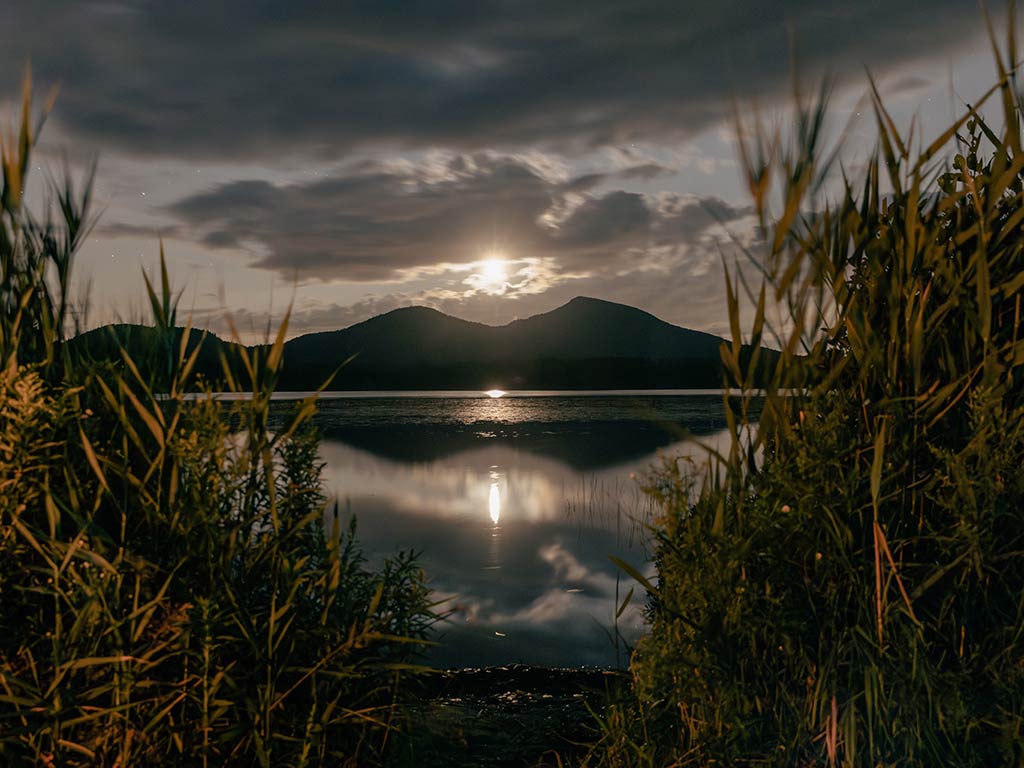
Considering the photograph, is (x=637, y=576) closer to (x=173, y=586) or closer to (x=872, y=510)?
(x=872, y=510)

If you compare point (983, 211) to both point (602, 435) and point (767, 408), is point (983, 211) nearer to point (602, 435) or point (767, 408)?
point (767, 408)

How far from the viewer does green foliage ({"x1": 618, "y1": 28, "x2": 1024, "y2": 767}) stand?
7.76 feet

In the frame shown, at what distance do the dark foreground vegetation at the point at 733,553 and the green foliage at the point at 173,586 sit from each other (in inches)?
0.5

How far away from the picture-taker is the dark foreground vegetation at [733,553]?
2.41 meters

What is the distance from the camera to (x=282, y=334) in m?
2.93

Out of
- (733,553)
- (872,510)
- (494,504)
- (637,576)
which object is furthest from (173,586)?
(494,504)

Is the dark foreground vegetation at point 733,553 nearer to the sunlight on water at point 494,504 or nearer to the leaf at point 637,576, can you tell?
the leaf at point 637,576

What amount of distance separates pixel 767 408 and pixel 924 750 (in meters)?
Answer: 1.18

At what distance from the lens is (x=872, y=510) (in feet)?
8.55

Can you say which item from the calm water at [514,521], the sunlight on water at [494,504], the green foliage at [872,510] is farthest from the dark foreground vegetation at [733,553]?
the sunlight on water at [494,504]

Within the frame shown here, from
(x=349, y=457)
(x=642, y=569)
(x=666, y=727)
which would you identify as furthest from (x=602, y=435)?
(x=666, y=727)

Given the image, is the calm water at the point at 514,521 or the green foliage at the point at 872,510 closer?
the green foliage at the point at 872,510

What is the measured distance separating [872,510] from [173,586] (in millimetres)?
2472

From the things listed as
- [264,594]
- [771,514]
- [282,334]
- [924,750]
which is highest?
[282,334]
